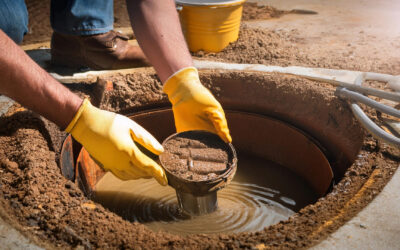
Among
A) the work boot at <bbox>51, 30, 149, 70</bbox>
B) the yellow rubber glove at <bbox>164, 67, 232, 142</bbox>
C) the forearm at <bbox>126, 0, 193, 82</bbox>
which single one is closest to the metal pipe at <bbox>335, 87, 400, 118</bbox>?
the yellow rubber glove at <bbox>164, 67, 232, 142</bbox>

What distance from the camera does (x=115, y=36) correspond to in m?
2.42

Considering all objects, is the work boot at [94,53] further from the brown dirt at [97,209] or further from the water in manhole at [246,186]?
the brown dirt at [97,209]

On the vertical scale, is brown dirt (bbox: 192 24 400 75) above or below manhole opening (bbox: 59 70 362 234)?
above

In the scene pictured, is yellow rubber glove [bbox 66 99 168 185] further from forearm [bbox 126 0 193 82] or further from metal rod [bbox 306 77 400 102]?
metal rod [bbox 306 77 400 102]

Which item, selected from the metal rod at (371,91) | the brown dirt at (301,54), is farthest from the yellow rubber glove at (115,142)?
the brown dirt at (301,54)

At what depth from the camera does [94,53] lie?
7.69ft

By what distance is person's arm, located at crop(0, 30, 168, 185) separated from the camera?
141 cm

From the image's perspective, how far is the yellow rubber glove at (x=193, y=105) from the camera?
1.77 metres

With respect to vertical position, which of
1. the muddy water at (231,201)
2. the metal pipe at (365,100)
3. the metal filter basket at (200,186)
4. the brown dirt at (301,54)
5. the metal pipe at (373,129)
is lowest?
the muddy water at (231,201)

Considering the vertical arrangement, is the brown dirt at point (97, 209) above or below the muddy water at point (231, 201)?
above

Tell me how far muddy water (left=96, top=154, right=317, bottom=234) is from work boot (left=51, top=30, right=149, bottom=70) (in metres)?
0.72

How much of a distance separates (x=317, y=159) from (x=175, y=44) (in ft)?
3.29

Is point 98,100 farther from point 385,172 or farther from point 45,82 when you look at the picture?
point 385,172

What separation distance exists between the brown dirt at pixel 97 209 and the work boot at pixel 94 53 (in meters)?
0.79
